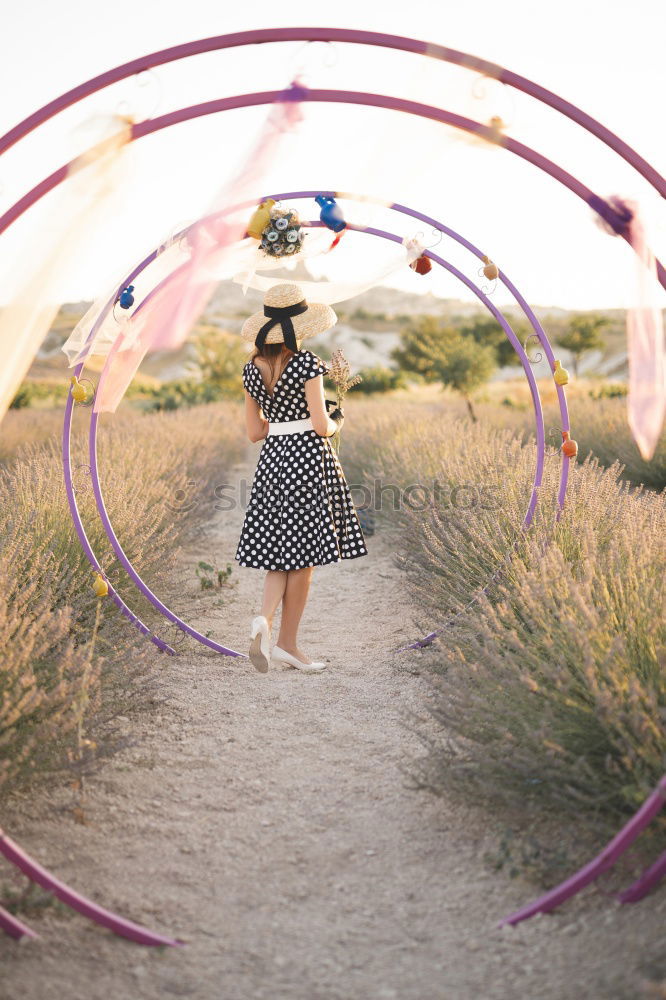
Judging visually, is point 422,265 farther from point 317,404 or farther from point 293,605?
point 293,605

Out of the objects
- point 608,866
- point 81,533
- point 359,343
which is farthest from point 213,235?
point 359,343

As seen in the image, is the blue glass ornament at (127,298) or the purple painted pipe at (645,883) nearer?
the purple painted pipe at (645,883)

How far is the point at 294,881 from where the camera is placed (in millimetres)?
2635

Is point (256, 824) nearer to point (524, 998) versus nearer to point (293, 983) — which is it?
point (293, 983)

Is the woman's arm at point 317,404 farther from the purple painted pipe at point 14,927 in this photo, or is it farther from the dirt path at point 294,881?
the purple painted pipe at point 14,927

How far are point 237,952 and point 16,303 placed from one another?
2016 mm

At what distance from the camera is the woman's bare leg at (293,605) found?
179 inches

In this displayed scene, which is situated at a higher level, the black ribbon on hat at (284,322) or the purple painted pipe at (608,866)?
the black ribbon on hat at (284,322)

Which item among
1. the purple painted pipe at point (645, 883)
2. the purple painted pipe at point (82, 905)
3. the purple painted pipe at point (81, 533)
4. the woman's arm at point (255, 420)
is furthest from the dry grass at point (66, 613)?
the purple painted pipe at point (645, 883)

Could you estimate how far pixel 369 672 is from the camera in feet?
15.0

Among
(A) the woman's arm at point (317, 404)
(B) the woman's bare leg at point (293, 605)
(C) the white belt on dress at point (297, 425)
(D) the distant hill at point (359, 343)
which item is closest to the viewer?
(A) the woman's arm at point (317, 404)

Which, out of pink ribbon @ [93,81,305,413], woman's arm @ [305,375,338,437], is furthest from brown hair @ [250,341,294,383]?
pink ribbon @ [93,81,305,413]

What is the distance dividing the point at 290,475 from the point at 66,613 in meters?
1.57

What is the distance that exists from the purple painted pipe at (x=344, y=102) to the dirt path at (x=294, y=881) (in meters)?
1.90
